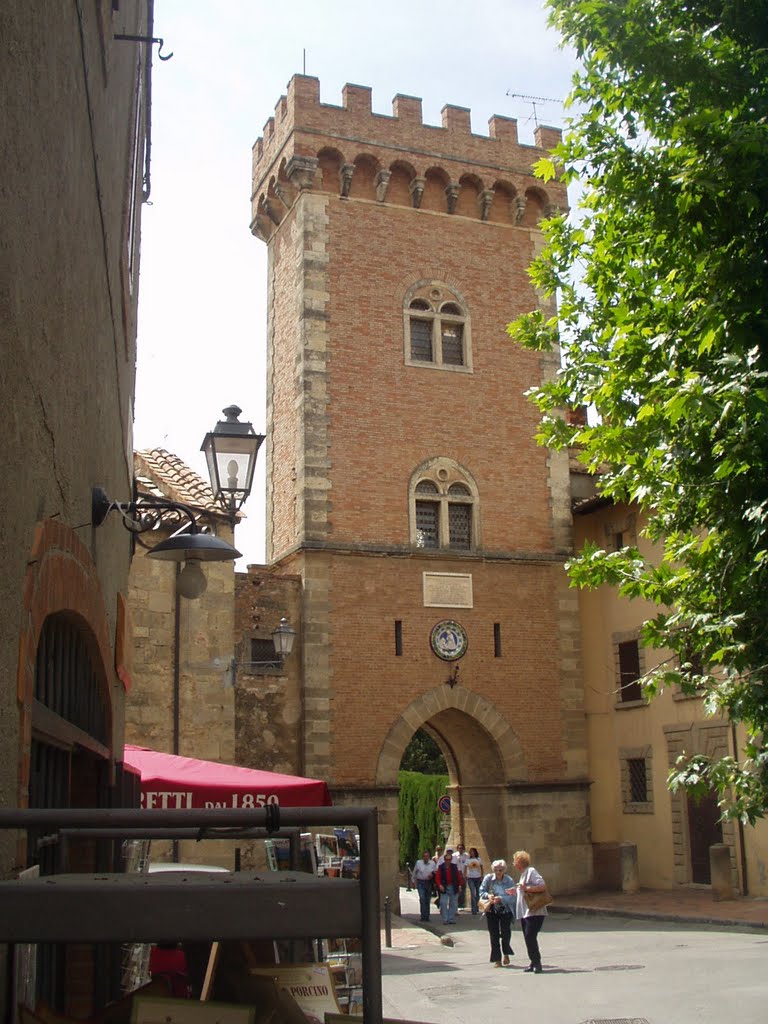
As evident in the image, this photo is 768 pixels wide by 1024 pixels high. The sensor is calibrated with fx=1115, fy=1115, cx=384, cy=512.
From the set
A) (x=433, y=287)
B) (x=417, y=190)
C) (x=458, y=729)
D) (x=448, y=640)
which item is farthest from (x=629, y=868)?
(x=417, y=190)

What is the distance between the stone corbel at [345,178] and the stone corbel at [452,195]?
2609 millimetres

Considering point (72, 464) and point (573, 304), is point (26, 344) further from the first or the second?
point (573, 304)

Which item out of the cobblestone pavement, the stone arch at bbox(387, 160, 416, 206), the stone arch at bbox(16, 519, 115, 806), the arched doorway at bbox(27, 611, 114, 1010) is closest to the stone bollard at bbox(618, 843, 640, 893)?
the cobblestone pavement

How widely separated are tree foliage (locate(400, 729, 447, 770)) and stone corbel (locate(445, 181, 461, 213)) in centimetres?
2485

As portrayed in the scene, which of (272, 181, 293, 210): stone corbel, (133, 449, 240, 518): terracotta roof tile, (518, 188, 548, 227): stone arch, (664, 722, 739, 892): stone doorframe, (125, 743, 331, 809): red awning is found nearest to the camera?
(125, 743, 331, 809): red awning

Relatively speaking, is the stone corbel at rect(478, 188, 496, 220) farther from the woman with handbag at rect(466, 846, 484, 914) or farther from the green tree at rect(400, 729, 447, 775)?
the green tree at rect(400, 729, 447, 775)

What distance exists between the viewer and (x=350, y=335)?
999 inches

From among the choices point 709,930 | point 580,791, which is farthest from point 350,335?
point 709,930

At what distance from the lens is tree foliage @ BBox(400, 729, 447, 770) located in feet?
151

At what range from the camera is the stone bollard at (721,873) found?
21047 millimetres

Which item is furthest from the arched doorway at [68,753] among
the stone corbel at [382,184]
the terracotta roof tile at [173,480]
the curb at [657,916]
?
the stone corbel at [382,184]

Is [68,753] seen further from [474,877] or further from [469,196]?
[469,196]

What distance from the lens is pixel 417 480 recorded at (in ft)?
82.9

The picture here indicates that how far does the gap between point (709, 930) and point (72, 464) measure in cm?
1608
